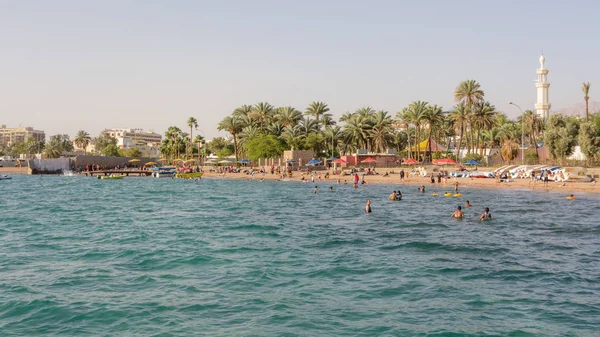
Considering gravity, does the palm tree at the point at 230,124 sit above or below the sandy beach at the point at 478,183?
above

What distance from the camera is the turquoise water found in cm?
1452

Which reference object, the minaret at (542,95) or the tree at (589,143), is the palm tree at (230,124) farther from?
the minaret at (542,95)

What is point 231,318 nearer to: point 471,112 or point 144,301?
point 144,301

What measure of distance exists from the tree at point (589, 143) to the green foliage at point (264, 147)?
Answer: 177ft

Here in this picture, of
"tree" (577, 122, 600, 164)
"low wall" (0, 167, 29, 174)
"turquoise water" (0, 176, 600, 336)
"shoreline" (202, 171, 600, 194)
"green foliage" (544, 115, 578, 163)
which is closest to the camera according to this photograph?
"turquoise water" (0, 176, 600, 336)

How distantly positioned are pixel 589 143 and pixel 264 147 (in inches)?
2214

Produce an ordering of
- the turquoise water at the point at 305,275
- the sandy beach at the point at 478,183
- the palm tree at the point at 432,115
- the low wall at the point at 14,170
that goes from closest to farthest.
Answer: the turquoise water at the point at 305,275 < the sandy beach at the point at 478,183 < the palm tree at the point at 432,115 < the low wall at the point at 14,170

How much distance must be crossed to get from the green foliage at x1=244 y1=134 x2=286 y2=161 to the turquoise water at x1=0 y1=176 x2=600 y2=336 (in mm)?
66093

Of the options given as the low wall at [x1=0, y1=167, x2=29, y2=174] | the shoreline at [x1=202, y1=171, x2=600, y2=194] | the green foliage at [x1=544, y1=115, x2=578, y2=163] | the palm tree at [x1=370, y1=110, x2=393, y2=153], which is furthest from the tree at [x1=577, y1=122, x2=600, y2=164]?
the low wall at [x1=0, y1=167, x2=29, y2=174]

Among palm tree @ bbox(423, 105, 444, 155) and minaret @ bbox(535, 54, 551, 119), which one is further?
minaret @ bbox(535, 54, 551, 119)

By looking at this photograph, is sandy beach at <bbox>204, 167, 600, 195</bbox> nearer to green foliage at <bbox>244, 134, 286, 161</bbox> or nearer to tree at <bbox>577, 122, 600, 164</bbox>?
tree at <bbox>577, 122, 600, 164</bbox>

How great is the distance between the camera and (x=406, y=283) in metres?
18.6

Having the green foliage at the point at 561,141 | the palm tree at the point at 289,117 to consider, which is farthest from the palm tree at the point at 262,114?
the green foliage at the point at 561,141

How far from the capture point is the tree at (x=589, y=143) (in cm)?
7256
